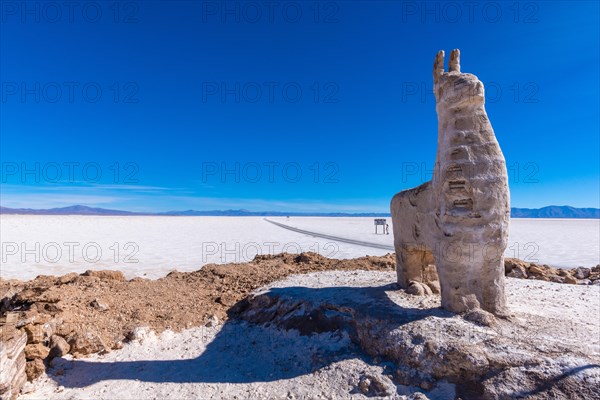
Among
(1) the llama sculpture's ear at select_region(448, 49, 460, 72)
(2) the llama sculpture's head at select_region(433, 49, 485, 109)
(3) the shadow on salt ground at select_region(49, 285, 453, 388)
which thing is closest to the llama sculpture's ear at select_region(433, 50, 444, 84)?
(2) the llama sculpture's head at select_region(433, 49, 485, 109)

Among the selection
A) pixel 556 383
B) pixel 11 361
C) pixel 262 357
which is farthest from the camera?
pixel 262 357

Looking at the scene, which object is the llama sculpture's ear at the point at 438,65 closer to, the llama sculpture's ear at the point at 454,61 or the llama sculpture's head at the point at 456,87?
the llama sculpture's head at the point at 456,87

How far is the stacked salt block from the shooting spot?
424 centimetres

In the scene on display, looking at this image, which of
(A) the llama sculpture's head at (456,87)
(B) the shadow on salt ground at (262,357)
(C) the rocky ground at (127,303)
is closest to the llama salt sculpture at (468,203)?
(A) the llama sculpture's head at (456,87)

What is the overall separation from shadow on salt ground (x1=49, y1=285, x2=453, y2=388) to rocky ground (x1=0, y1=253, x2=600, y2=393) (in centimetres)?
42

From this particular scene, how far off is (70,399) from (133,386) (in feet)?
2.51

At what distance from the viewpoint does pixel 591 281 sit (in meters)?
9.09

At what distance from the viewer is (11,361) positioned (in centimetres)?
442

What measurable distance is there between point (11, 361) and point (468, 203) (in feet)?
20.8

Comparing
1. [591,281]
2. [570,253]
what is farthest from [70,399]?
[570,253]

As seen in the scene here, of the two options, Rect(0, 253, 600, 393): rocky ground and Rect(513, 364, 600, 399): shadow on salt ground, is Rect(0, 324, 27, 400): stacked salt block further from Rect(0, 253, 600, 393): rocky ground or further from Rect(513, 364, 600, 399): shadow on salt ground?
Rect(513, 364, 600, 399): shadow on salt ground

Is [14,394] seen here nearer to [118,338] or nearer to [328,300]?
[118,338]

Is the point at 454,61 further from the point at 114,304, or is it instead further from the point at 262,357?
the point at 114,304

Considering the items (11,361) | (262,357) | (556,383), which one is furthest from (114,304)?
(556,383)
